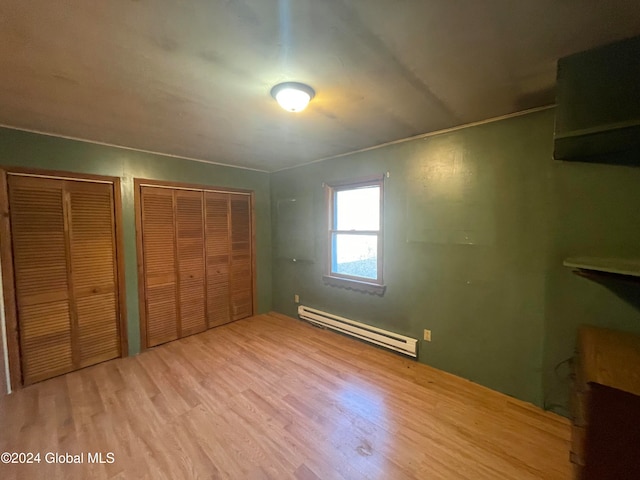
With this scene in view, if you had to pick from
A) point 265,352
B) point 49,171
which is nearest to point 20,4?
point 49,171

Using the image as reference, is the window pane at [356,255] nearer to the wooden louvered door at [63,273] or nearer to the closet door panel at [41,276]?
the wooden louvered door at [63,273]

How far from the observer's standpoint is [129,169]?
2.88m

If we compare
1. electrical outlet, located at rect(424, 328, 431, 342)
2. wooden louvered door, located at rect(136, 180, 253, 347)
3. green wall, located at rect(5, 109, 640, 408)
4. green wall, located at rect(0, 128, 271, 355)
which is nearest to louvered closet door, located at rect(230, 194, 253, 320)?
wooden louvered door, located at rect(136, 180, 253, 347)

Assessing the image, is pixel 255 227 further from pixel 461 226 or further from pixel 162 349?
pixel 461 226

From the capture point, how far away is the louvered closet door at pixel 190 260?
10.8 ft

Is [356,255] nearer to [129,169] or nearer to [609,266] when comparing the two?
[609,266]

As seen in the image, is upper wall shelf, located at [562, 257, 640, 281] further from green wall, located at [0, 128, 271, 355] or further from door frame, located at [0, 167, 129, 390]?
door frame, located at [0, 167, 129, 390]

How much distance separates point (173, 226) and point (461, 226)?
321 centimetres

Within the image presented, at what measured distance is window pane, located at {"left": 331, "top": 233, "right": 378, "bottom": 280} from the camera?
3.14 metres

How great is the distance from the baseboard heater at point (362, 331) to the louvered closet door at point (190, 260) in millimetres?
1397

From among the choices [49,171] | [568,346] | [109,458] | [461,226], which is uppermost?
[49,171]

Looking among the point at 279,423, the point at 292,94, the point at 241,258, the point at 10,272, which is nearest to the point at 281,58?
the point at 292,94

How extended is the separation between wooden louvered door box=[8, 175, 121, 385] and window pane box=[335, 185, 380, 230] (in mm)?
2581

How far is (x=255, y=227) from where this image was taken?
4094mm
